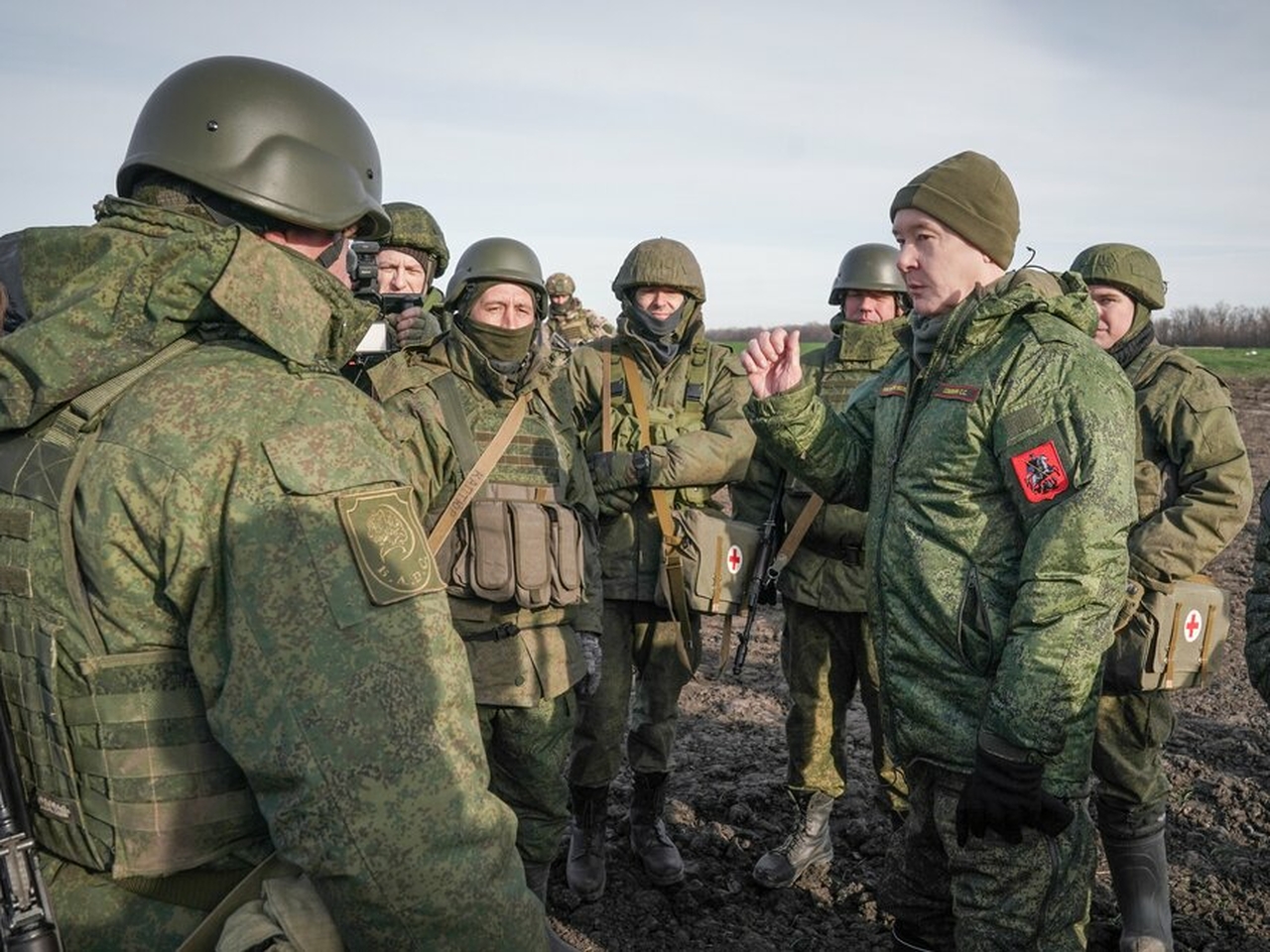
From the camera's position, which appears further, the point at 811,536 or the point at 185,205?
the point at 811,536

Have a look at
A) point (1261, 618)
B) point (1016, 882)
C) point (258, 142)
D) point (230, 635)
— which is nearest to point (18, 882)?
point (230, 635)

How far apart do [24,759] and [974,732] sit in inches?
89.2

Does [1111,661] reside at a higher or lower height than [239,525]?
lower

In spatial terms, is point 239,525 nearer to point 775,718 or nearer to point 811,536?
point 811,536

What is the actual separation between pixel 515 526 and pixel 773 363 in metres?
1.25

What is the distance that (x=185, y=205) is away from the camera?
1851mm

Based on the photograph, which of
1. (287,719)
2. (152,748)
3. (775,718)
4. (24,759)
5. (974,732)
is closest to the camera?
(287,719)

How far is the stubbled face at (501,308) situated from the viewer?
4457 millimetres

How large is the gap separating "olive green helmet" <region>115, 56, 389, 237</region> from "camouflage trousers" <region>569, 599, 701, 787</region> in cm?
324

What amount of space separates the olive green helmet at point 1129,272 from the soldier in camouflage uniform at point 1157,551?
1.27ft

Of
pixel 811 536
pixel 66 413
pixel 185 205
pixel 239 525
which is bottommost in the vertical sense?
pixel 811 536

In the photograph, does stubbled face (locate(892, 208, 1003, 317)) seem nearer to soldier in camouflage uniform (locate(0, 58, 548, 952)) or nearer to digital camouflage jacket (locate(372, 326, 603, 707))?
digital camouflage jacket (locate(372, 326, 603, 707))

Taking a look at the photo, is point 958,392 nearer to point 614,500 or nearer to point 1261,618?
point 1261,618

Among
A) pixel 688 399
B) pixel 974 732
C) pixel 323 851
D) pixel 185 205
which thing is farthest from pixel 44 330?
pixel 688 399
